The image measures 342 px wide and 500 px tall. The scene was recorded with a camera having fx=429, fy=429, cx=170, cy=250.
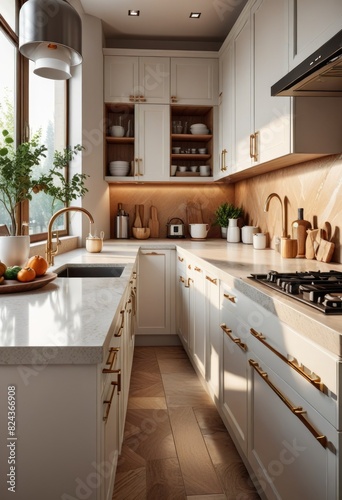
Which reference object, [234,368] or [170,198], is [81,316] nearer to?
[234,368]

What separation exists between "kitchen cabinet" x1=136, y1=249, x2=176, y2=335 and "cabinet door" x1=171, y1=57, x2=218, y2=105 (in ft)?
5.07

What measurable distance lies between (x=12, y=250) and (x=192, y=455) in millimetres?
1299


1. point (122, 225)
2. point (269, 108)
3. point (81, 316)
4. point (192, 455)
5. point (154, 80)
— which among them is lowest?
point (192, 455)

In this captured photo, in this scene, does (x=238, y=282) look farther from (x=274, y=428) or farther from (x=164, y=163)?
(x=164, y=163)

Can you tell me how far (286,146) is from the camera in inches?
90.1

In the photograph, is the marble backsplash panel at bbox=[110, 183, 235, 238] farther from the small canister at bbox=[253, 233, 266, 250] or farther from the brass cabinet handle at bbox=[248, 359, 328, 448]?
the brass cabinet handle at bbox=[248, 359, 328, 448]

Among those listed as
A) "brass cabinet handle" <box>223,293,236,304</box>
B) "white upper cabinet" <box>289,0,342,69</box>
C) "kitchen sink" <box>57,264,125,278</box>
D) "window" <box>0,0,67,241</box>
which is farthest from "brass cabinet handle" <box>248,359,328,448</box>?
"window" <box>0,0,67,241</box>

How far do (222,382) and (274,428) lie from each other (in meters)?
0.82

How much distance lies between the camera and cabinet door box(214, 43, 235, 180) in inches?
139

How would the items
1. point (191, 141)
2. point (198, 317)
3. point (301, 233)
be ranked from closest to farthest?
point (301, 233), point (198, 317), point (191, 141)

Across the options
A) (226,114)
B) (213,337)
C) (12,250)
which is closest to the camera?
(12,250)

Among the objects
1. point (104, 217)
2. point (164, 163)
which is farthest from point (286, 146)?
point (104, 217)

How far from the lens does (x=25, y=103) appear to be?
9.23ft

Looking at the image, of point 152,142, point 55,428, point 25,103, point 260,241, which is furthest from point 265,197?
point 55,428
